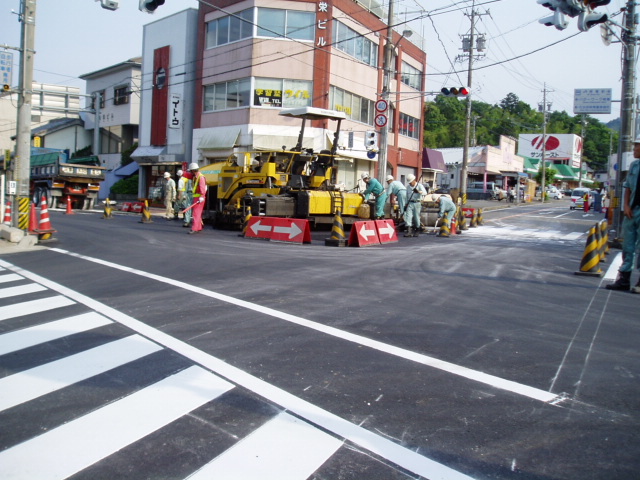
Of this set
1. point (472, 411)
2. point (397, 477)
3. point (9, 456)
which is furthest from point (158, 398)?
point (472, 411)

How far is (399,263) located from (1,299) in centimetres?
714

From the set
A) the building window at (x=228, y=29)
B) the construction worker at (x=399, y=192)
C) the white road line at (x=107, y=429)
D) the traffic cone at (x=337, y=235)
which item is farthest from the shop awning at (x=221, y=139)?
the white road line at (x=107, y=429)

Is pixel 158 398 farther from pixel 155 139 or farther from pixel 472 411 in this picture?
pixel 155 139

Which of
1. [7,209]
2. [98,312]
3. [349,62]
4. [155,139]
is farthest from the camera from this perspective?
[155,139]

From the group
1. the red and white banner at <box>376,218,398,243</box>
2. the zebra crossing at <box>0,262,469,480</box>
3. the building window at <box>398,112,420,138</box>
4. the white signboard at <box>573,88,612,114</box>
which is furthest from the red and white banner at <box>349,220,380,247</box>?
the building window at <box>398,112,420,138</box>

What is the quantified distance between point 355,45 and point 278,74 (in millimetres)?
6059

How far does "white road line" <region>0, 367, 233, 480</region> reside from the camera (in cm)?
322

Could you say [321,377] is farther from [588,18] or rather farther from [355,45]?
[355,45]

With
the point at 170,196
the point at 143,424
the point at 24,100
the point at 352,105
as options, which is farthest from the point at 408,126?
the point at 143,424

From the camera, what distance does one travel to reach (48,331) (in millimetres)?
6102

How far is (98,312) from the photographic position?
22.8 feet

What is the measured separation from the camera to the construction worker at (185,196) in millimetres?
20125

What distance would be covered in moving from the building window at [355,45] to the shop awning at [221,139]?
24.0ft

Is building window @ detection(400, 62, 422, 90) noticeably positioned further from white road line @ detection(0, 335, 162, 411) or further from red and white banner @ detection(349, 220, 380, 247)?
white road line @ detection(0, 335, 162, 411)
